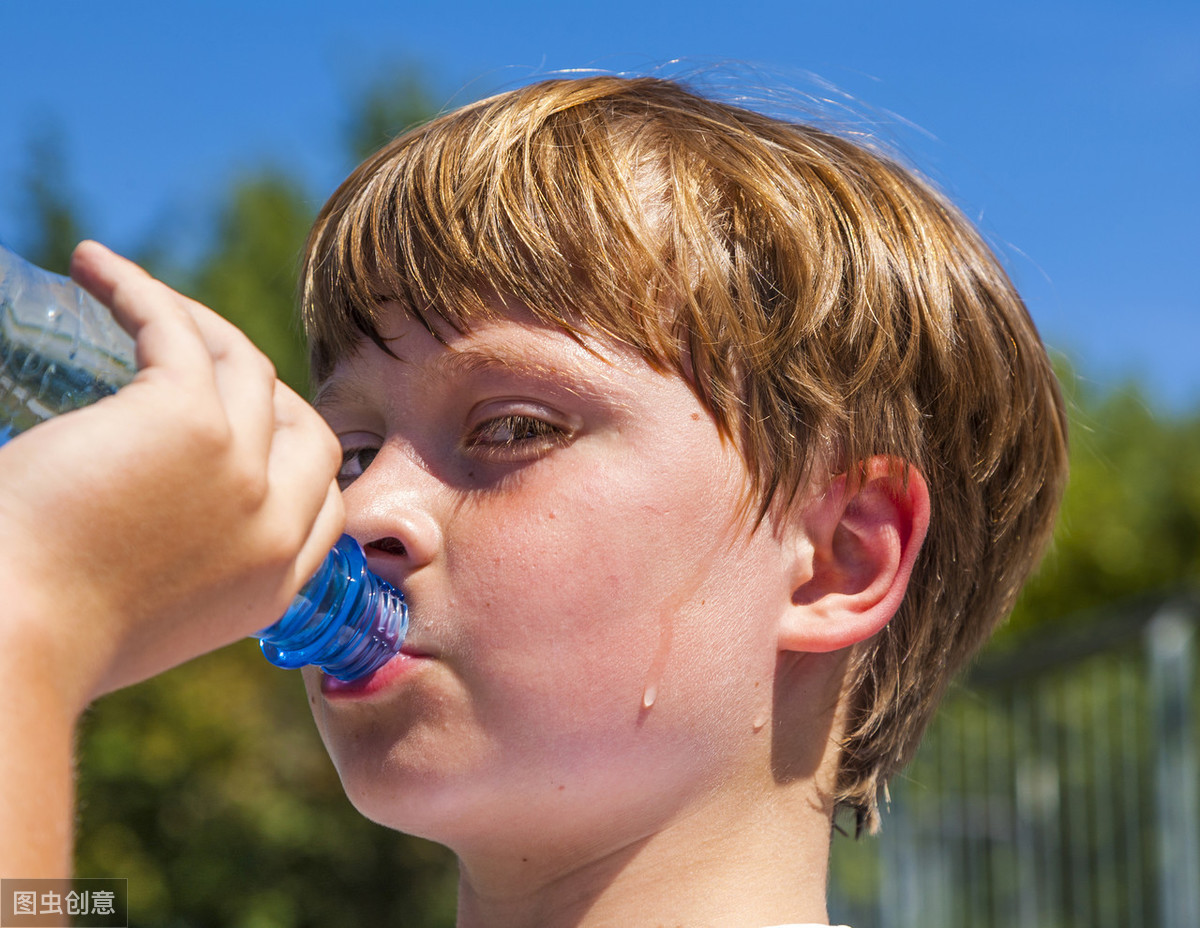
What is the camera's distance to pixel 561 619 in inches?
62.6

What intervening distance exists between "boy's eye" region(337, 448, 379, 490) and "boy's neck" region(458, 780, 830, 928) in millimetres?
584

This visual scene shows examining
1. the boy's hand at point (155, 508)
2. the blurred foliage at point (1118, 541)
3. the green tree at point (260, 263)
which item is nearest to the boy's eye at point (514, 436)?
the boy's hand at point (155, 508)

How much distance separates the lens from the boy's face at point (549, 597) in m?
1.58

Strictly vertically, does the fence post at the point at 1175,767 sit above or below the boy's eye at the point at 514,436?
below

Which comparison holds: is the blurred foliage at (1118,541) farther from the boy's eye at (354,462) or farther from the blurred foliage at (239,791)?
the boy's eye at (354,462)

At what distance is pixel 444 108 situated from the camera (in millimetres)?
2242

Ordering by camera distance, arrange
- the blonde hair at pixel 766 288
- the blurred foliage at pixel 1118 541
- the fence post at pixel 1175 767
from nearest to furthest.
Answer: the blonde hair at pixel 766 288 < the fence post at pixel 1175 767 < the blurred foliage at pixel 1118 541

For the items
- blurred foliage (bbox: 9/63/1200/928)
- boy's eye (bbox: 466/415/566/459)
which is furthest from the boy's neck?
blurred foliage (bbox: 9/63/1200/928)

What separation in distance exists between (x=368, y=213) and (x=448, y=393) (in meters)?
0.43

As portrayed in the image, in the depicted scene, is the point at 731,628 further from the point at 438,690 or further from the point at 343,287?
the point at 343,287

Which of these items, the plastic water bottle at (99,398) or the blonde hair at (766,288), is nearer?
the plastic water bottle at (99,398)

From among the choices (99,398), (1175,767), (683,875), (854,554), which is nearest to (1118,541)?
(1175,767)

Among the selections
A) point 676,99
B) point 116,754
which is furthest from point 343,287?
point 116,754

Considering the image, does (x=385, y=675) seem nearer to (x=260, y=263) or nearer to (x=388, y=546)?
(x=388, y=546)
